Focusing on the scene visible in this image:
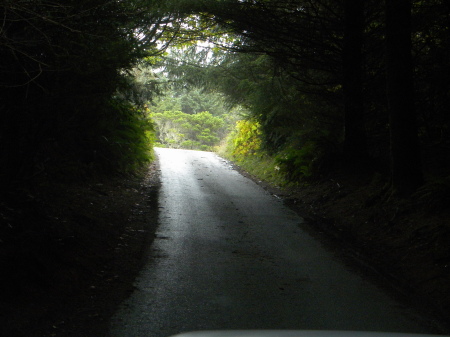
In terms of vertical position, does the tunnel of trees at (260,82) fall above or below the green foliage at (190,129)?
above

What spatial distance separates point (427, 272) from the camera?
6.61 m

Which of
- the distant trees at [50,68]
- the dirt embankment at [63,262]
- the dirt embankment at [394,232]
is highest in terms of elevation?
the distant trees at [50,68]

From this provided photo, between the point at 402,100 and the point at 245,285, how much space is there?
5824 millimetres

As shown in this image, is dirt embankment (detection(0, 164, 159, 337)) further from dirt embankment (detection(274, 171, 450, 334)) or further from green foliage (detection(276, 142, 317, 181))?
green foliage (detection(276, 142, 317, 181))

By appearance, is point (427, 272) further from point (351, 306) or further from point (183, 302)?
point (183, 302)

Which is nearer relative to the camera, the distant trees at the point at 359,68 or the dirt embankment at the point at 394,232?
the dirt embankment at the point at 394,232

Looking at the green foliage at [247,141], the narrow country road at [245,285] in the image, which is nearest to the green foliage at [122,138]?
the narrow country road at [245,285]

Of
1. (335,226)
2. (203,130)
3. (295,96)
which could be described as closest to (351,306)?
(335,226)

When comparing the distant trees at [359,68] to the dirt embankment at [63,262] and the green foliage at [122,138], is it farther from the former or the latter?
the dirt embankment at [63,262]

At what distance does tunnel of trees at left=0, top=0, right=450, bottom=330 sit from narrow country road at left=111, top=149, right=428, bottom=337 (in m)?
2.23

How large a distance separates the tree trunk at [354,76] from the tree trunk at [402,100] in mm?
2952

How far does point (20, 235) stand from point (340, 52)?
10528 millimetres

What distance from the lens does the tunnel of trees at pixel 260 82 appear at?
6574 mm

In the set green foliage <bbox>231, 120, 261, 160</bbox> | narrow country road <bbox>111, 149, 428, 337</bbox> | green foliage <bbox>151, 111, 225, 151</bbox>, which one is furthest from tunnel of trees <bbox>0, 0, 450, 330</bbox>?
green foliage <bbox>151, 111, 225, 151</bbox>
